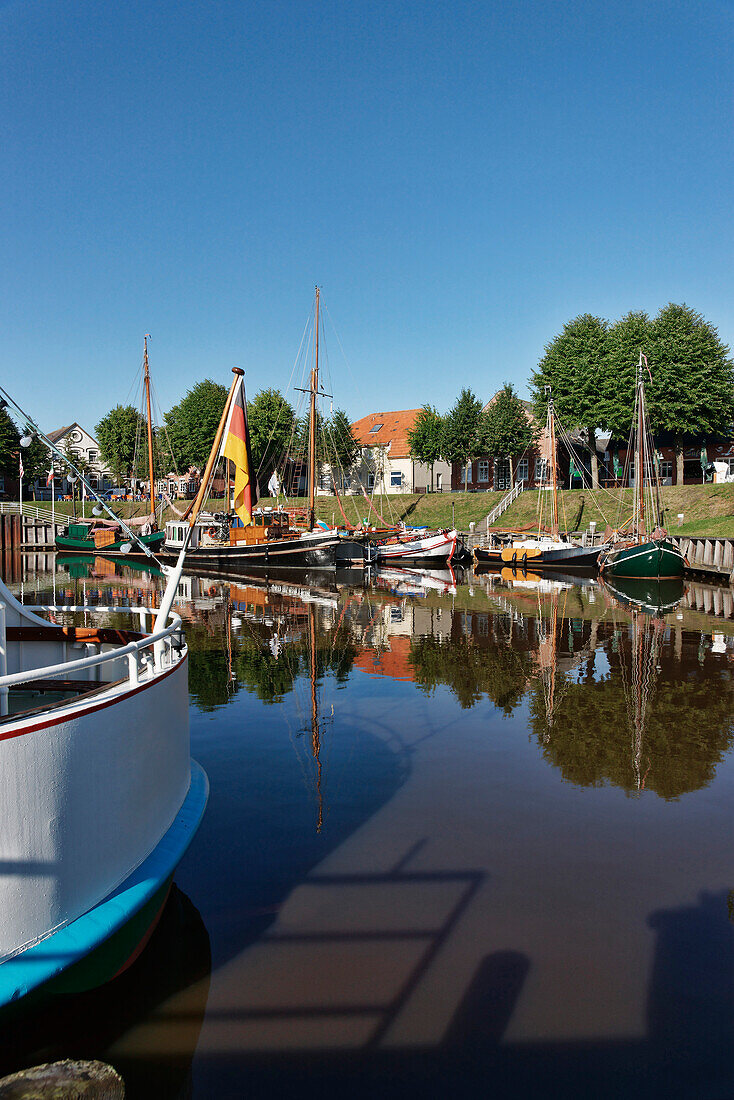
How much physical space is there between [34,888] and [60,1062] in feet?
3.48

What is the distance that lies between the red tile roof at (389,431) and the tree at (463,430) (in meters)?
8.61

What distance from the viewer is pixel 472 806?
809 centimetres

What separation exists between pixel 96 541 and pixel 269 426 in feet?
86.7

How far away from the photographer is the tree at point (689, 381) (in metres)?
53.2

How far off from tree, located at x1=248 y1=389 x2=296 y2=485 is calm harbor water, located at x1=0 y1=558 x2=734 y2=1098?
63.0m

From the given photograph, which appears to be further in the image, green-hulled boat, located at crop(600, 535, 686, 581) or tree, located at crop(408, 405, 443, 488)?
tree, located at crop(408, 405, 443, 488)

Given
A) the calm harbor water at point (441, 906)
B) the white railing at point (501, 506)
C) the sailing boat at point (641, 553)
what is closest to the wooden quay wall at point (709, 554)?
the sailing boat at point (641, 553)

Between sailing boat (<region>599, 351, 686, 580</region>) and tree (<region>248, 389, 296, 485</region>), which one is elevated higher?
tree (<region>248, 389, 296, 485</region>)

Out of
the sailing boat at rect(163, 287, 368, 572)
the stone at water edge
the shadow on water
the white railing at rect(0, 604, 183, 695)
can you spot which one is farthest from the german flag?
the stone at water edge

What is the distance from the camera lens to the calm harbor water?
173 inches

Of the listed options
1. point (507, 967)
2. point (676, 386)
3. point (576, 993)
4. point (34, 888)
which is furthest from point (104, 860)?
point (676, 386)

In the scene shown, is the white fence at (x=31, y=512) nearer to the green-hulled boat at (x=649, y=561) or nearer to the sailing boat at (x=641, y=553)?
the sailing boat at (x=641, y=553)

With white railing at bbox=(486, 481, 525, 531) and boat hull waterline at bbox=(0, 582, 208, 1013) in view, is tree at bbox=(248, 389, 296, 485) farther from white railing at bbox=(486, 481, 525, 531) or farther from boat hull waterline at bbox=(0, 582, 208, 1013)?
boat hull waterline at bbox=(0, 582, 208, 1013)

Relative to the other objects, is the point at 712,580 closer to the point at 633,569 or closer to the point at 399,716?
the point at 633,569
